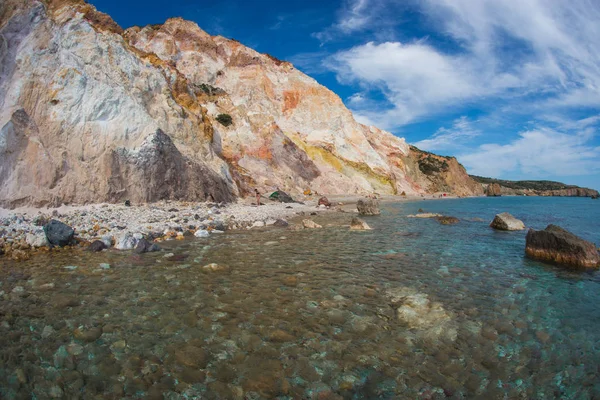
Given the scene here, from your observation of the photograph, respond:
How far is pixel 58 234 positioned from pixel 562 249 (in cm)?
1633

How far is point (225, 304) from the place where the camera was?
240 inches

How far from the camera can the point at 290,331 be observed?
512 centimetres

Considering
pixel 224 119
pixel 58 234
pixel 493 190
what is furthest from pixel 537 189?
pixel 58 234

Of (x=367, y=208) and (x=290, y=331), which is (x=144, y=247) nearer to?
(x=290, y=331)

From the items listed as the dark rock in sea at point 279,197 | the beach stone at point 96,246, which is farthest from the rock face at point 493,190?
the beach stone at point 96,246

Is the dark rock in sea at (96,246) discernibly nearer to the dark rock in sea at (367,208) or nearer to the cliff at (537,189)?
the dark rock in sea at (367,208)

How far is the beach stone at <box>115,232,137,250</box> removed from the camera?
1051 centimetres

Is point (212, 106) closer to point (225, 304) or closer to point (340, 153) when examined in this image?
point (340, 153)

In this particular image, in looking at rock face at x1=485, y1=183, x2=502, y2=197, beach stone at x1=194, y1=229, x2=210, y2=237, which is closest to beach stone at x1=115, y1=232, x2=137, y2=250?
beach stone at x1=194, y1=229, x2=210, y2=237

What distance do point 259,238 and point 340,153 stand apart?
165 ft

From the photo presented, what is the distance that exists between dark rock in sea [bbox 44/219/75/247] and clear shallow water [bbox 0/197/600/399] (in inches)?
58.5

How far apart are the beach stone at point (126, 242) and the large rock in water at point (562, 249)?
13.7 m

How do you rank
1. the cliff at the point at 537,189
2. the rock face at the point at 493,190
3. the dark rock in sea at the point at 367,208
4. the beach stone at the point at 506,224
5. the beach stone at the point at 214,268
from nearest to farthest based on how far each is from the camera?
the beach stone at the point at 214,268
the beach stone at the point at 506,224
the dark rock in sea at the point at 367,208
the rock face at the point at 493,190
the cliff at the point at 537,189

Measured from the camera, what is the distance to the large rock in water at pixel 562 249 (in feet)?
31.8
